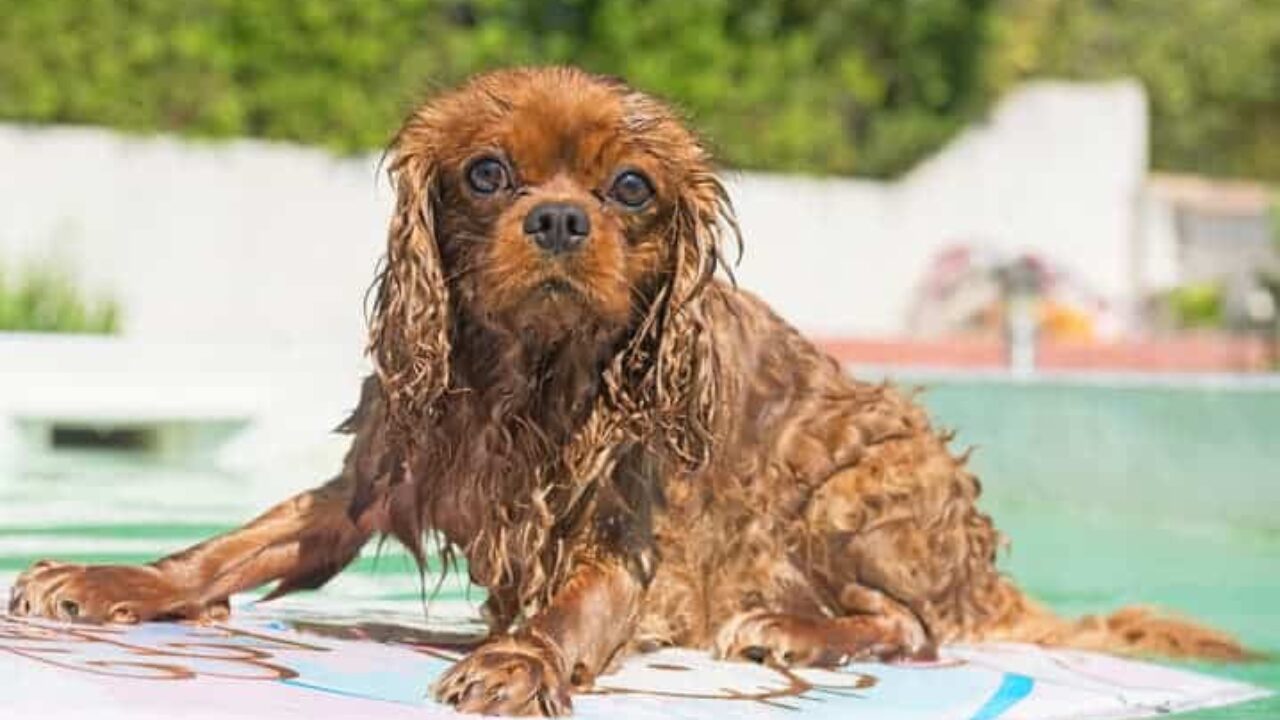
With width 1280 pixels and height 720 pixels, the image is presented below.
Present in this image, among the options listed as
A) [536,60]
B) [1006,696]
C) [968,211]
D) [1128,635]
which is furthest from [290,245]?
[1006,696]

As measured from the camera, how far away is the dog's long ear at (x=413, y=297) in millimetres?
3709

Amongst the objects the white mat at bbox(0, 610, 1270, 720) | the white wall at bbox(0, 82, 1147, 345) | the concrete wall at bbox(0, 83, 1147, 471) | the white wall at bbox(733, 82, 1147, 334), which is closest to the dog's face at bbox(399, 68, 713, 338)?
the white mat at bbox(0, 610, 1270, 720)

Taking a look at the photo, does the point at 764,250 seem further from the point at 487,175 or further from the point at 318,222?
the point at 487,175

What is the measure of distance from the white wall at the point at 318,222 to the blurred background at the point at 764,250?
25 millimetres

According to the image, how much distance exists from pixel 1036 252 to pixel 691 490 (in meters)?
17.9

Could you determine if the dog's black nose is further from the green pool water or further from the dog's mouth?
the green pool water

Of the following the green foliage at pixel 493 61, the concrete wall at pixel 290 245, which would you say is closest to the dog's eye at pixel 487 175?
the concrete wall at pixel 290 245

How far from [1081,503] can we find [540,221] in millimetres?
7691

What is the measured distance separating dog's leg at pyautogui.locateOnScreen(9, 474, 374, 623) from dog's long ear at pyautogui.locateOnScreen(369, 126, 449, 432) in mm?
449

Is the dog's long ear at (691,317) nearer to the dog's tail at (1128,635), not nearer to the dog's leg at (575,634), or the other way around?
the dog's leg at (575,634)

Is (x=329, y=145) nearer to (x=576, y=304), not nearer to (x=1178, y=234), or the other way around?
(x=1178, y=234)

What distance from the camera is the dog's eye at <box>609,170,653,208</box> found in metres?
3.65

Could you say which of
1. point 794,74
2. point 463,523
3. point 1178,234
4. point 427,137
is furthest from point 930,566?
point 1178,234

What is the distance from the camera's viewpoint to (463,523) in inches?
156
